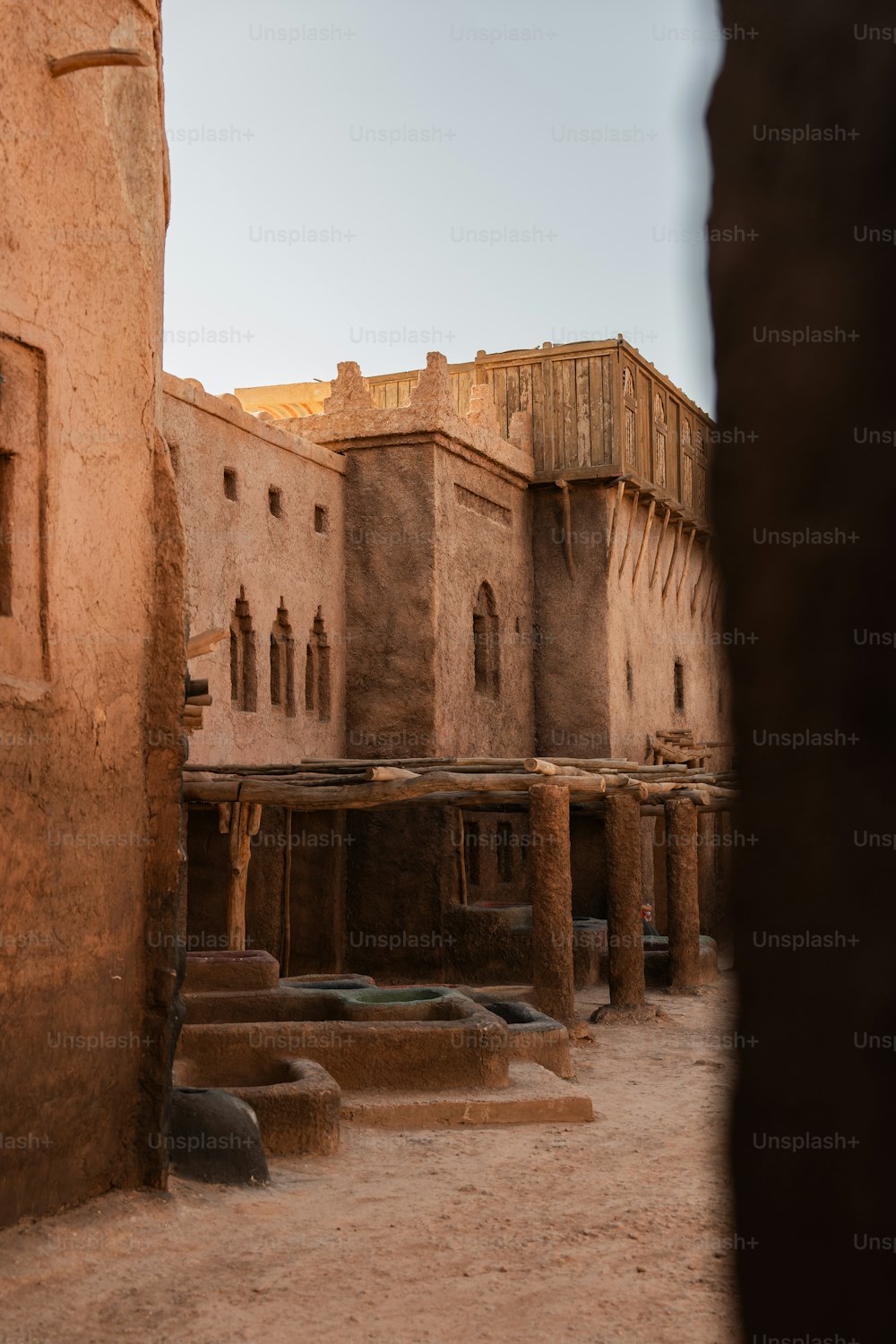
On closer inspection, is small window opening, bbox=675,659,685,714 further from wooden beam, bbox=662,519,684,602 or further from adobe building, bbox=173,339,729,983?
wooden beam, bbox=662,519,684,602

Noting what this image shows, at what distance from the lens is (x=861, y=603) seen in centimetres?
119

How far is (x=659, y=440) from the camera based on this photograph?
23.2 metres

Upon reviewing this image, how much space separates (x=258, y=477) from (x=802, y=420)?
15453 mm

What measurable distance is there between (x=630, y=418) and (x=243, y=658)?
8580mm

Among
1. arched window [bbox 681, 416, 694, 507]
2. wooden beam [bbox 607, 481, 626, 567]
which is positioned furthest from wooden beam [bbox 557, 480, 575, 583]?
arched window [bbox 681, 416, 694, 507]

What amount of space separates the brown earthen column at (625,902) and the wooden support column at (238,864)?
390 centimetres

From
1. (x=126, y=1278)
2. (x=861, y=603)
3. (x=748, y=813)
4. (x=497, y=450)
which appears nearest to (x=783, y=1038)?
(x=748, y=813)

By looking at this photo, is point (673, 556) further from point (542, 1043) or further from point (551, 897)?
point (542, 1043)

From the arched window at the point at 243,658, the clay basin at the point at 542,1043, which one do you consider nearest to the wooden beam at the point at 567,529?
the arched window at the point at 243,658

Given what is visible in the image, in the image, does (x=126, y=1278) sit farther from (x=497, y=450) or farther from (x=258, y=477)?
(x=497, y=450)

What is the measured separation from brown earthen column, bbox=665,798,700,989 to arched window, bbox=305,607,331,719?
449 cm

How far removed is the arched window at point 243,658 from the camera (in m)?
15.8

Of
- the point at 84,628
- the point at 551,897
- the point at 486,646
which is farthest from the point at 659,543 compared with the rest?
the point at 84,628

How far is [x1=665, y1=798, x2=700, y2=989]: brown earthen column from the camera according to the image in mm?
17000
